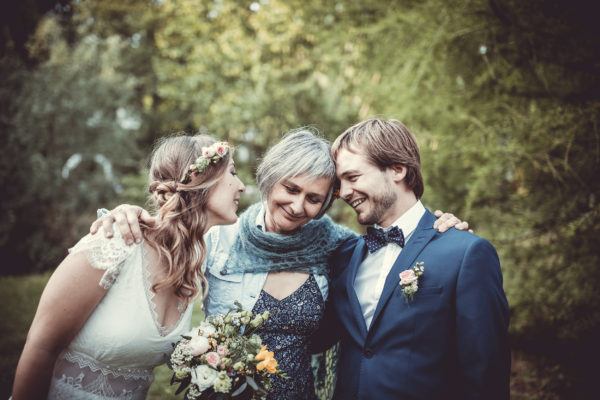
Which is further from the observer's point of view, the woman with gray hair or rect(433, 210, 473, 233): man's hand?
the woman with gray hair

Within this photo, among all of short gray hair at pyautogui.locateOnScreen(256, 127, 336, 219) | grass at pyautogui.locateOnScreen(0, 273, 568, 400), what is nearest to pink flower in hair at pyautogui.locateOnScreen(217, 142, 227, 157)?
short gray hair at pyautogui.locateOnScreen(256, 127, 336, 219)

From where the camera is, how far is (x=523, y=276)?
355 cm

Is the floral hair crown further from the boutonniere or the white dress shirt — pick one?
the boutonniere

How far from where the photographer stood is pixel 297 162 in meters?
2.54

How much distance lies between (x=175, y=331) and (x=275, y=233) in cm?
94

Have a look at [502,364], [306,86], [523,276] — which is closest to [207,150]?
[502,364]

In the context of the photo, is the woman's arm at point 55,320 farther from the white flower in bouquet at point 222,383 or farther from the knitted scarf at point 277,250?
the knitted scarf at point 277,250

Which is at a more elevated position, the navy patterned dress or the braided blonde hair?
the braided blonde hair

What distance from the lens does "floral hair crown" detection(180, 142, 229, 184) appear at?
7.54 ft

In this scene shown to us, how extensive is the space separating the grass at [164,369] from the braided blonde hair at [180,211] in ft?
6.28

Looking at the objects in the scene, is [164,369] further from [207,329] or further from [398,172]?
[398,172]

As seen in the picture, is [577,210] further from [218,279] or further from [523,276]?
[218,279]

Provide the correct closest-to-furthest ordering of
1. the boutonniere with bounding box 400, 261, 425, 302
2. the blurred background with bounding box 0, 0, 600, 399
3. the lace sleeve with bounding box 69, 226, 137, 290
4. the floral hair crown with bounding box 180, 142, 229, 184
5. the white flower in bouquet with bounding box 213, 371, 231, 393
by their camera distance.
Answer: the white flower in bouquet with bounding box 213, 371, 231, 393 → the lace sleeve with bounding box 69, 226, 137, 290 → the boutonniere with bounding box 400, 261, 425, 302 → the floral hair crown with bounding box 180, 142, 229, 184 → the blurred background with bounding box 0, 0, 600, 399

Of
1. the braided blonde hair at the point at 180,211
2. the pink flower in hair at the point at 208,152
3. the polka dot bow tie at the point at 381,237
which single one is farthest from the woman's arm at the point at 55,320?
the polka dot bow tie at the point at 381,237
